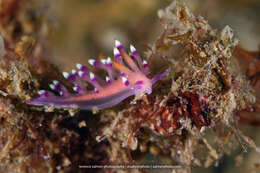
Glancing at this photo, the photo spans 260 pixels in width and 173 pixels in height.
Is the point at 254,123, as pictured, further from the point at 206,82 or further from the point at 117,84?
the point at 117,84

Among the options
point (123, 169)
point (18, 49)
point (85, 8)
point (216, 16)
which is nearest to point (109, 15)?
point (85, 8)

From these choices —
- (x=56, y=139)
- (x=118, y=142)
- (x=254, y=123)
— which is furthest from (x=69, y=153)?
(x=254, y=123)

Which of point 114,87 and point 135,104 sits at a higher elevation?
point 114,87

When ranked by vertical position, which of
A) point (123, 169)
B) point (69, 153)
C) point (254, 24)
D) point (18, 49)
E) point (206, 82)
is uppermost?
point (254, 24)

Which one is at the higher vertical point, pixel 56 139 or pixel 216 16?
pixel 216 16

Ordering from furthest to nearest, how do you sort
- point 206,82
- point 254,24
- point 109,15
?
point 109,15 < point 254,24 < point 206,82

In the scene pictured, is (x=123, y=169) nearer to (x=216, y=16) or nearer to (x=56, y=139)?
(x=56, y=139)

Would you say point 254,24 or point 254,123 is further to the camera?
point 254,24

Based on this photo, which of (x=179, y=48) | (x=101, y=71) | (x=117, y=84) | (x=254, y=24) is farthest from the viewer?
(x=254, y=24)
